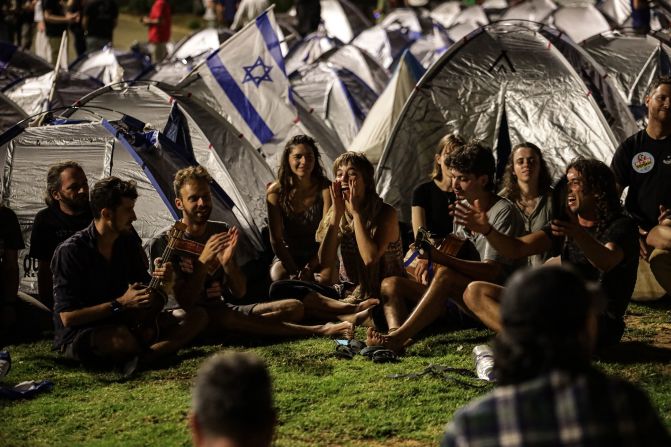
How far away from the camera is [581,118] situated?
909 centimetres

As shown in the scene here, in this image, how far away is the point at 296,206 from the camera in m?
7.91

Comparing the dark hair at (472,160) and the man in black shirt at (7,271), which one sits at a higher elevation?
the dark hair at (472,160)

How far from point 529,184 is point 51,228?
330 cm

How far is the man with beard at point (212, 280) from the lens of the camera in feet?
21.9

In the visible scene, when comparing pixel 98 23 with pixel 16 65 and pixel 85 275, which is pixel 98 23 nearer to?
pixel 16 65

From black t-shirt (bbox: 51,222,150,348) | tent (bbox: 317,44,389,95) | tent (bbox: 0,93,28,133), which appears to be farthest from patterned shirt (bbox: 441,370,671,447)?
tent (bbox: 317,44,389,95)

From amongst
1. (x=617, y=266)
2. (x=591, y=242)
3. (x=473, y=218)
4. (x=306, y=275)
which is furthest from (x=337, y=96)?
(x=591, y=242)

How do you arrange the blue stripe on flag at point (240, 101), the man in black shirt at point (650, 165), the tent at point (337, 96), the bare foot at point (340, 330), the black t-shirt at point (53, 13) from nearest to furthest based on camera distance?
the bare foot at point (340, 330) < the man in black shirt at point (650, 165) < the blue stripe on flag at point (240, 101) < the tent at point (337, 96) < the black t-shirt at point (53, 13)

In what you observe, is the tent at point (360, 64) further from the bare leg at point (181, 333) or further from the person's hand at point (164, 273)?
the person's hand at point (164, 273)

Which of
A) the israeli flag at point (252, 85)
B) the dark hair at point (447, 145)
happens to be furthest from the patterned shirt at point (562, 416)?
the israeli flag at point (252, 85)

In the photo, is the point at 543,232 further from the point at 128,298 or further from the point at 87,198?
the point at 87,198

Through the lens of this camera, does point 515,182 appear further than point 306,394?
Yes

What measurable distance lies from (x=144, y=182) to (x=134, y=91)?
74.0 inches

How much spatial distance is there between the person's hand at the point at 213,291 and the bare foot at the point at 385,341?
1081mm
